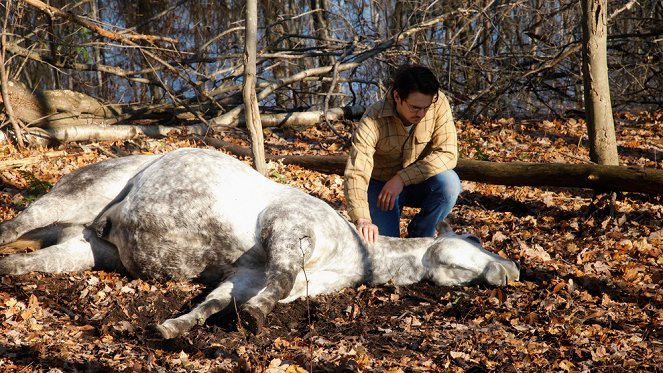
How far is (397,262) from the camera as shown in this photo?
482 centimetres

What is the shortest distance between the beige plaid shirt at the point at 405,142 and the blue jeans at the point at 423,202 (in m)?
0.19

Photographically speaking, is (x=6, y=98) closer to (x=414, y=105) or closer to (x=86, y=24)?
(x=86, y=24)

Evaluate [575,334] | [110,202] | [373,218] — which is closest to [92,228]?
[110,202]

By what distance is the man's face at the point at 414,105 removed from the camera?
15.4 ft

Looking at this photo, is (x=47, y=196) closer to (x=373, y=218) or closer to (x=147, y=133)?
(x=373, y=218)

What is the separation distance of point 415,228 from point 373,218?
0.38 meters

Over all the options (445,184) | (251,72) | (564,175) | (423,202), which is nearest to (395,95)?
(445,184)

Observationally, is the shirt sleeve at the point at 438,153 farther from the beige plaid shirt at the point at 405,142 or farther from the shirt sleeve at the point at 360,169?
the shirt sleeve at the point at 360,169

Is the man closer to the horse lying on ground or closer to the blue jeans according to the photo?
the blue jeans

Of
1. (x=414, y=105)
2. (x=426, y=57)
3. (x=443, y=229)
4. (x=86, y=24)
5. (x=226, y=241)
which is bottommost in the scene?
(x=443, y=229)

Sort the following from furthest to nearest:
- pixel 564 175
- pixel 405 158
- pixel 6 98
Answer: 1. pixel 6 98
2. pixel 564 175
3. pixel 405 158

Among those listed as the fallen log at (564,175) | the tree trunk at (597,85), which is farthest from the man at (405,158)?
the tree trunk at (597,85)

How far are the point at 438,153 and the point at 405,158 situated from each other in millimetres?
279

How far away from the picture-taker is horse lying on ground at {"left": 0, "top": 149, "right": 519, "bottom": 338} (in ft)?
14.6
